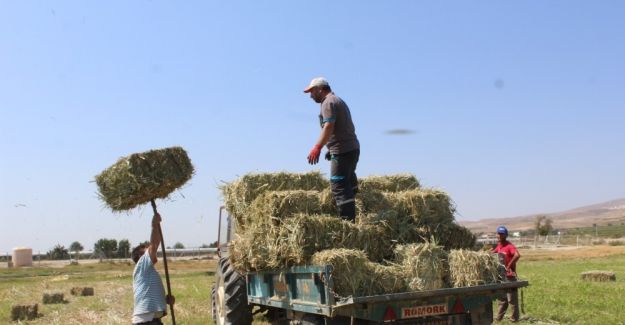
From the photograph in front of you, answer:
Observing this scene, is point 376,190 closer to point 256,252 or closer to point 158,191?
point 256,252

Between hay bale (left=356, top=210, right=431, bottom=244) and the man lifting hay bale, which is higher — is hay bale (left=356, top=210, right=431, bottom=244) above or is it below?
below

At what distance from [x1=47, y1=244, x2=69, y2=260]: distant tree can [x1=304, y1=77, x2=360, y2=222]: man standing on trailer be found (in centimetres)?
8036

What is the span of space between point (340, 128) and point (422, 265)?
2.11 meters

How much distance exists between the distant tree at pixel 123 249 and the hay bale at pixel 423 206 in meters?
64.5

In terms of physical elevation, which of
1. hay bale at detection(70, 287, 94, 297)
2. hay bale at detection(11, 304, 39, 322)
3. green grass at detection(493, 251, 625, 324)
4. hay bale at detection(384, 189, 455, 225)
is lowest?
green grass at detection(493, 251, 625, 324)

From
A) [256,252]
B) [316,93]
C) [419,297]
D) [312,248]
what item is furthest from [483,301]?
[316,93]

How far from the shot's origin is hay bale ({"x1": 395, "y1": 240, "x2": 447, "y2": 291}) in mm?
7082

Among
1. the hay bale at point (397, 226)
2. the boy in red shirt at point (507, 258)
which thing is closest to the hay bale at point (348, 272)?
the hay bale at point (397, 226)

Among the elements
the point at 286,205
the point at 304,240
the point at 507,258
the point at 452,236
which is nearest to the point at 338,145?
the point at 286,205

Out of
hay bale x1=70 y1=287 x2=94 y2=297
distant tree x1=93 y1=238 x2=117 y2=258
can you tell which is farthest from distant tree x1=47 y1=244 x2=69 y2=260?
hay bale x1=70 y1=287 x2=94 y2=297

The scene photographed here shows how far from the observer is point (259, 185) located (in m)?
9.11

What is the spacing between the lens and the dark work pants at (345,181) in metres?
8.06

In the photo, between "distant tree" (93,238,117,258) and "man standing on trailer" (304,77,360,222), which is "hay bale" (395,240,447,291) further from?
"distant tree" (93,238,117,258)

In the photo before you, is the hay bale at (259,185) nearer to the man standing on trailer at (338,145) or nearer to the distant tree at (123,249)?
the man standing on trailer at (338,145)
